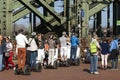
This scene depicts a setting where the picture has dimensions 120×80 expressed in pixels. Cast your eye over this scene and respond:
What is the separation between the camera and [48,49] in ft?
70.6

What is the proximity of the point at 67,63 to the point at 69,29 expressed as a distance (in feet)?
39.1

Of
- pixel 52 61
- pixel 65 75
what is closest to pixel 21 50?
pixel 65 75

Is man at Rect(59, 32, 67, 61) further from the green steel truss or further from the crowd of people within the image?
the green steel truss

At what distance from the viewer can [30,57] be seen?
19.5 metres

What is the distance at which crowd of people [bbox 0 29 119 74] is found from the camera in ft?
60.6

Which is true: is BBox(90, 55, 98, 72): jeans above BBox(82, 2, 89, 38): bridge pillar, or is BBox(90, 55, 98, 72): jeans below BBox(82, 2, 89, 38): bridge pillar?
below

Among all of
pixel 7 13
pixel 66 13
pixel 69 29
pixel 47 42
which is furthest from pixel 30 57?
pixel 66 13

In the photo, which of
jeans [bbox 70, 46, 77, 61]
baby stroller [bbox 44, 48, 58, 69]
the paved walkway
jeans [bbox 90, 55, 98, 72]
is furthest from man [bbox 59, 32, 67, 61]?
jeans [bbox 90, 55, 98, 72]

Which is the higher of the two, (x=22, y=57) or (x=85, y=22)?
(x=85, y=22)

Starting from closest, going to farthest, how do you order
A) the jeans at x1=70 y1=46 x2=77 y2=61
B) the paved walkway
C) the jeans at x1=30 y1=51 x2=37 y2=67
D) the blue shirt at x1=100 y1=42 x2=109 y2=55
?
1. the paved walkway
2. the jeans at x1=30 y1=51 x2=37 y2=67
3. the blue shirt at x1=100 y1=42 x2=109 y2=55
4. the jeans at x1=70 y1=46 x2=77 y2=61

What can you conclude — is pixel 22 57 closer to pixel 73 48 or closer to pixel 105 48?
pixel 105 48

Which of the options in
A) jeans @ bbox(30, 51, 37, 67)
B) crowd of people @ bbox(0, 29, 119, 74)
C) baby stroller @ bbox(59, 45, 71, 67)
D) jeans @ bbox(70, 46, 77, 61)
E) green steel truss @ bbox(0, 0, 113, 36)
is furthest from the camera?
green steel truss @ bbox(0, 0, 113, 36)

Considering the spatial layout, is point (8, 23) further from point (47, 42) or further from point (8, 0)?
point (47, 42)

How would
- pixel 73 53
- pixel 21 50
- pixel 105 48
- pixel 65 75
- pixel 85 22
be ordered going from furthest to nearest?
1. pixel 85 22
2. pixel 73 53
3. pixel 105 48
4. pixel 65 75
5. pixel 21 50
